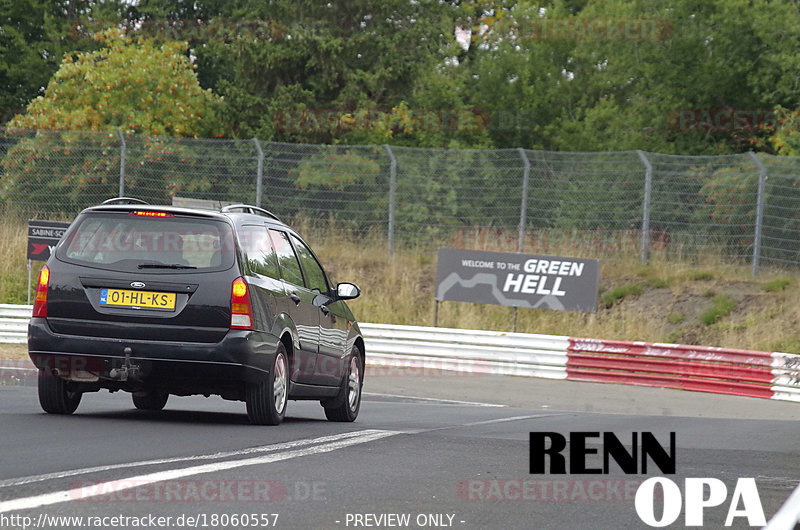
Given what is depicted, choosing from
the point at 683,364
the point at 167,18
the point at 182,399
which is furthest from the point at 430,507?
the point at 167,18

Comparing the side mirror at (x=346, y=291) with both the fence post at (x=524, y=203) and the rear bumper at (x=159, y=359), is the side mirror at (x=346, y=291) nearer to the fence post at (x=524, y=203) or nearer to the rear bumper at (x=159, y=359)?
the rear bumper at (x=159, y=359)

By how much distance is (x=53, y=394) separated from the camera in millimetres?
10062

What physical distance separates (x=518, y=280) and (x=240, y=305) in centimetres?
1630

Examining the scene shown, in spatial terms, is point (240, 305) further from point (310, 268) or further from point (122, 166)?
point (122, 166)

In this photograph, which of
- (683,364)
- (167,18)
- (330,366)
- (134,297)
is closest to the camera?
(134,297)

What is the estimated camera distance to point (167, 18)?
49125 millimetres

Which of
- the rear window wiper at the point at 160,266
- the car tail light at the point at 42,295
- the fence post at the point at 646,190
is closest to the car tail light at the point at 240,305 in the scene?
the rear window wiper at the point at 160,266

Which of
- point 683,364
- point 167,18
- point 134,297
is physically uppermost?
point 167,18

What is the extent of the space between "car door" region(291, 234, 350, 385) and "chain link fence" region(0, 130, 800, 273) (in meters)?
14.4

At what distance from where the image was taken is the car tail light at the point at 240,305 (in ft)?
30.9

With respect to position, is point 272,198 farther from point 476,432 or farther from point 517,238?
point 476,432

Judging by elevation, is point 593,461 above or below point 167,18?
below

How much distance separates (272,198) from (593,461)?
20173 millimetres

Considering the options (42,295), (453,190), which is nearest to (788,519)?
(42,295)
